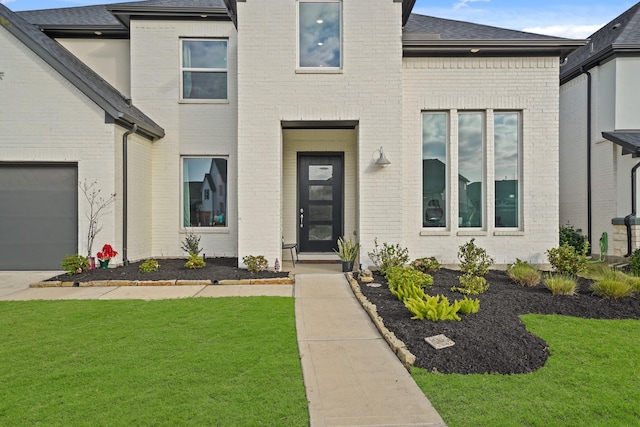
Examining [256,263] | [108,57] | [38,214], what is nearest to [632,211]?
[256,263]

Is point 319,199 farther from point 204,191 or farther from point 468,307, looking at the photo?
point 468,307

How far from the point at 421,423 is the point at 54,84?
368 inches

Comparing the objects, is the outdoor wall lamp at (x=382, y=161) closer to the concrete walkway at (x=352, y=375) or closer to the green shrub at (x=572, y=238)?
the concrete walkway at (x=352, y=375)

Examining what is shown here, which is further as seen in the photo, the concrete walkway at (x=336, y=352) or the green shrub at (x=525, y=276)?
the green shrub at (x=525, y=276)

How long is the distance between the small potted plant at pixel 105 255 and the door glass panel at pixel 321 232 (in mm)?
4499

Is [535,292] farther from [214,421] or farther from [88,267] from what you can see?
[88,267]

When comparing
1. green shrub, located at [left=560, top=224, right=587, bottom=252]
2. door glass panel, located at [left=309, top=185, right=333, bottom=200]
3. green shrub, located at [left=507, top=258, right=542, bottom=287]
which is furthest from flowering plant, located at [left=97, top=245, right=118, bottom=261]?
green shrub, located at [left=560, top=224, right=587, bottom=252]

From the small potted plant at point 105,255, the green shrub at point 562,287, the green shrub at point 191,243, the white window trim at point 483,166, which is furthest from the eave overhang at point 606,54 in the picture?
the small potted plant at point 105,255

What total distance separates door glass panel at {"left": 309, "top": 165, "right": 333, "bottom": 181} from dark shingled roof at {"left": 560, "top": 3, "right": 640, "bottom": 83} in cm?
748

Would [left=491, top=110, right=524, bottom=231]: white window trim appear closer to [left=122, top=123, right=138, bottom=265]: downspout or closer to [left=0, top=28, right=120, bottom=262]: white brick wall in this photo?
[left=122, top=123, right=138, bottom=265]: downspout

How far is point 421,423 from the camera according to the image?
9.41 ft

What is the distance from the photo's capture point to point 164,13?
10266 mm

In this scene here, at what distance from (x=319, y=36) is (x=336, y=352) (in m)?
6.59

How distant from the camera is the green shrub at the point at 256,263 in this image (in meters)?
8.09
